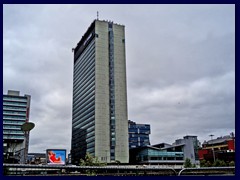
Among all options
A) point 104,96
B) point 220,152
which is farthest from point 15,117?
A: point 220,152

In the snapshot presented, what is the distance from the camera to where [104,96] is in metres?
59.0

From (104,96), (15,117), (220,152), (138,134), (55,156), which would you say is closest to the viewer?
(55,156)

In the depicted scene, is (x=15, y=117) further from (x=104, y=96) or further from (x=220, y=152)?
(x=220, y=152)

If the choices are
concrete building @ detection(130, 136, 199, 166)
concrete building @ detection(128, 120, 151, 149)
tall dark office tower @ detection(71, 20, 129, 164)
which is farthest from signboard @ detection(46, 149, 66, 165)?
concrete building @ detection(128, 120, 151, 149)

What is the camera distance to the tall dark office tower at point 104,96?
56469 mm

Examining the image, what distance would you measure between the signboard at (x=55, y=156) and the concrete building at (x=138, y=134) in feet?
188

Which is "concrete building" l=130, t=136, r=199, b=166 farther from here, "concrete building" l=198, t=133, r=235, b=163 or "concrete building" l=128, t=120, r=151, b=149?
"concrete building" l=128, t=120, r=151, b=149

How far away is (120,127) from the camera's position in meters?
57.9

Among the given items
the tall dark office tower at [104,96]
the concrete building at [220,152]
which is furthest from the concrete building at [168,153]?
the tall dark office tower at [104,96]

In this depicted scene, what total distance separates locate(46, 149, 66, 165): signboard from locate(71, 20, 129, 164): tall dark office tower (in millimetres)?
24895

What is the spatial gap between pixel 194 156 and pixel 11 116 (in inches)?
1524

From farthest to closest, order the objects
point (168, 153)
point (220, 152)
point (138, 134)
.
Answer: point (138, 134), point (168, 153), point (220, 152)

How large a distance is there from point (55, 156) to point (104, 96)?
29.8 meters

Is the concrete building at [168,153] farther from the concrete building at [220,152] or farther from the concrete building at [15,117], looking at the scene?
the concrete building at [15,117]
